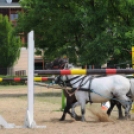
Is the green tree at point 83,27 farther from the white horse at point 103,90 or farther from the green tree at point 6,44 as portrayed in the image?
the green tree at point 6,44

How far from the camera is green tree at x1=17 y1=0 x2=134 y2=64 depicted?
23375mm

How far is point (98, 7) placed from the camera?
987 inches

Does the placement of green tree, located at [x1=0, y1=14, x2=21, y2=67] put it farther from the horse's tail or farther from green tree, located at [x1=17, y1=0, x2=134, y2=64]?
the horse's tail

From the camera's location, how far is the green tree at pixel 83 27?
2338 centimetres

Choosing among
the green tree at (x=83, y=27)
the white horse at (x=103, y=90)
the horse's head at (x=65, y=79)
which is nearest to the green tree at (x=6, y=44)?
the green tree at (x=83, y=27)

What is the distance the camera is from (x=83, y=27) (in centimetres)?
2580

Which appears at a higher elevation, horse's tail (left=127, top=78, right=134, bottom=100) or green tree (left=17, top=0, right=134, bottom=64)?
green tree (left=17, top=0, right=134, bottom=64)

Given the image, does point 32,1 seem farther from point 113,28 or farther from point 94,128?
point 94,128

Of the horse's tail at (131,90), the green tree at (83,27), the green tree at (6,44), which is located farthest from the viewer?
the green tree at (6,44)

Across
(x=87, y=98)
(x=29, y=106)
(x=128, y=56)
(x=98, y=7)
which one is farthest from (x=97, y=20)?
(x=29, y=106)

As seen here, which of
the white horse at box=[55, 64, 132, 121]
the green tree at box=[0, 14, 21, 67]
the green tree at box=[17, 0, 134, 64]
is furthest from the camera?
the green tree at box=[0, 14, 21, 67]

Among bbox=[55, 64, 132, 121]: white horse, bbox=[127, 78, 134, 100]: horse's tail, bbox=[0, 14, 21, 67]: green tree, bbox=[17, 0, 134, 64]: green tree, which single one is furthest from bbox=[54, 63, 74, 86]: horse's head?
bbox=[0, 14, 21, 67]: green tree

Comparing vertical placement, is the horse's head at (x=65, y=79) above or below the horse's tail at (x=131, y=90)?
above

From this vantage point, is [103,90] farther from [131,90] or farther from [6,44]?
[6,44]
